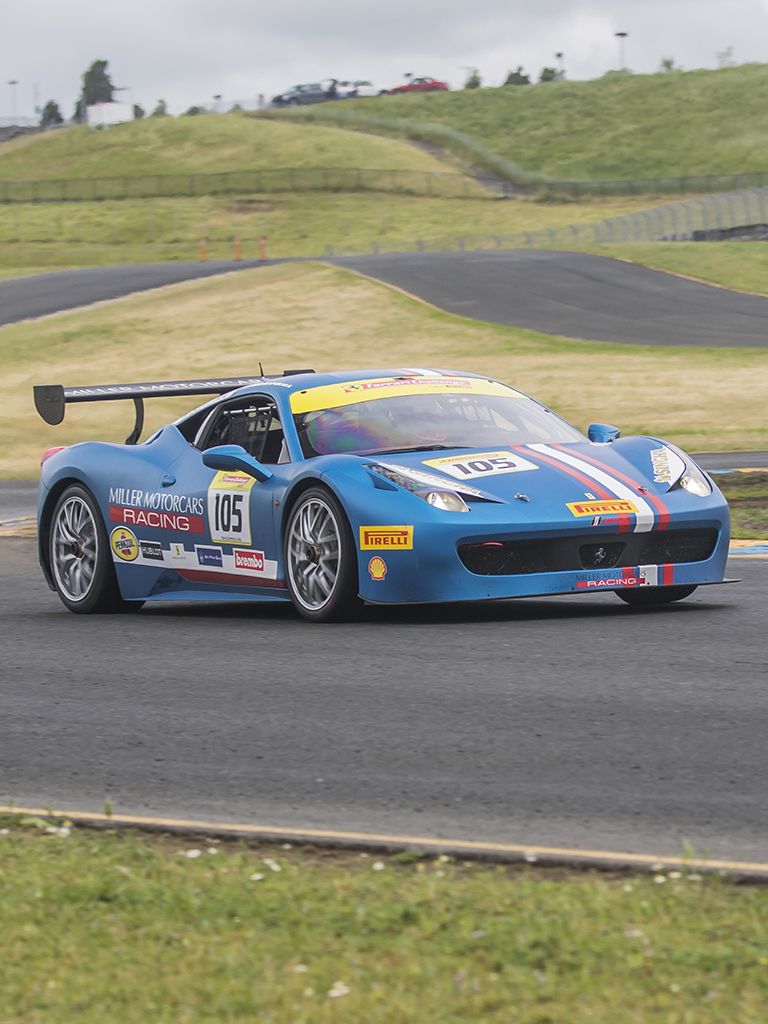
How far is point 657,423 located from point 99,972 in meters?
22.1

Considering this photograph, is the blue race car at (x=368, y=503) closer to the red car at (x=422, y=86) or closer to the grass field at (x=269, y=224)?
the grass field at (x=269, y=224)

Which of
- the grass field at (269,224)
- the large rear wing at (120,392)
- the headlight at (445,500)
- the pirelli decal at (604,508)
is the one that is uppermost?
the grass field at (269,224)

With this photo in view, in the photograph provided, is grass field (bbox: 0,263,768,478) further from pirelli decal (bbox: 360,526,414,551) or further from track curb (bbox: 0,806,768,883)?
track curb (bbox: 0,806,768,883)

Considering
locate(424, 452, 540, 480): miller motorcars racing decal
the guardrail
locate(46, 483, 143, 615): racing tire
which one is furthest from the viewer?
the guardrail

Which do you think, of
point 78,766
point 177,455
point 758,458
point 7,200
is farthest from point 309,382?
point 7,200

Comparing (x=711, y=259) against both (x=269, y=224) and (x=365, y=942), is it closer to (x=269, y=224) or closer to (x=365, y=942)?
(x=269, y=224)

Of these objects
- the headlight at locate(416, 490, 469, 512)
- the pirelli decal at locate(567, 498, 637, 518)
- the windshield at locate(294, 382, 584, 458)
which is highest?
the windshield at locate(294, 382, 584, 458)

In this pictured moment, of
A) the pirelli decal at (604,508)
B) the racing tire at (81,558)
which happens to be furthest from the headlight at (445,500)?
the racing tire at (81,558)

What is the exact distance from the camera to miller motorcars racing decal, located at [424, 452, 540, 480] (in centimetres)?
889

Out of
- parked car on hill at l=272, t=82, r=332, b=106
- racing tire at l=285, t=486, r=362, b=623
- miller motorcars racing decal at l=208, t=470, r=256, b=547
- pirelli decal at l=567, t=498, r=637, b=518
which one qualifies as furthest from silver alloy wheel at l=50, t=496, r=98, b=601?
parked car on hill at l=272, t=82, r=332, b=106

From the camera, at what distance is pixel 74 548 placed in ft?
35.7

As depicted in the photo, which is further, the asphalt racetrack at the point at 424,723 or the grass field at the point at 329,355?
the grass field at the point at 329,355

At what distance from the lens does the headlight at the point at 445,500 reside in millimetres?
8609

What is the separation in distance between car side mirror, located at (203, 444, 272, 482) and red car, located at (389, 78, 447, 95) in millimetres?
137191
